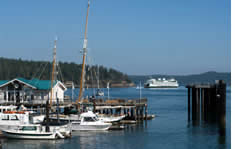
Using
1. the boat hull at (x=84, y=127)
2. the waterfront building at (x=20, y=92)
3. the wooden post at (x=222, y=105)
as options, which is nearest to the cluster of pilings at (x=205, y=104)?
the wooden post at (x=222, y=105)

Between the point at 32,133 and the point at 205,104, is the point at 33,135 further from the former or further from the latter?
the point at 205,104

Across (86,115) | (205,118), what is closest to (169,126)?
(205,118)

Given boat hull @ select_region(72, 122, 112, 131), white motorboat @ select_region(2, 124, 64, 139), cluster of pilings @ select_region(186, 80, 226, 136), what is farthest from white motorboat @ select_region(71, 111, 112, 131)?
cluster of pilings @ select_region(186, 80, 226, 136)

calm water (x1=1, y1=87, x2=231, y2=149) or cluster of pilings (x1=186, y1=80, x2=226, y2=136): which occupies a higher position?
cluster of pilings (x1=186, y1=80, x2=226, y2=136)

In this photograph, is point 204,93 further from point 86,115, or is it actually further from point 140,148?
point 140,148

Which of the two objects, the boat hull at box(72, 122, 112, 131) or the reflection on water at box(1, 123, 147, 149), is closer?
the reflection on water at box(1, 123, 147, 149)

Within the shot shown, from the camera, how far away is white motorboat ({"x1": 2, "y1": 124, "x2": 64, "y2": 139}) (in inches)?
1761

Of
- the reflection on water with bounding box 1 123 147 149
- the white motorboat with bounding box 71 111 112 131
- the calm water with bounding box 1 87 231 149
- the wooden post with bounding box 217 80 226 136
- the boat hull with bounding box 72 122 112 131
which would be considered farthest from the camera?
the boat hull with bounding box 72 122 112 131

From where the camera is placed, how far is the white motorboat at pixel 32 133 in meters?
44.7

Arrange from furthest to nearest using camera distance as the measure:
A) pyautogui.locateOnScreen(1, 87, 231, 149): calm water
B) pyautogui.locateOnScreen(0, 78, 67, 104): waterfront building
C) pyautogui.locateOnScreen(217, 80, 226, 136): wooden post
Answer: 1. pyautogui.locateOnScreen(0, 78, 67, 104): waterfront building
2. pyautogui.locateOnScreen(217, 80, 226, 136): wooden post
3. pyautogui.locateOnScreen(1, 87, 231, 149): calm water

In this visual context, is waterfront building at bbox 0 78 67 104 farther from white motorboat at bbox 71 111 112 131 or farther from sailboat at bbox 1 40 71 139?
sailboat at bbox 1 40 71 139

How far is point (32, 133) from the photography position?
4472 cm

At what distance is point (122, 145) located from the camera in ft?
141

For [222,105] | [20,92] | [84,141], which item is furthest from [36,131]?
[222,105]
